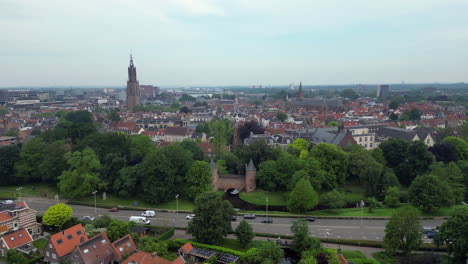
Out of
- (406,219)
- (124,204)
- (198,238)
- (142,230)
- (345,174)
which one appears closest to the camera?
(406,219)

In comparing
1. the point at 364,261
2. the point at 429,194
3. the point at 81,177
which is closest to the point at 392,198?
the point at 429,194

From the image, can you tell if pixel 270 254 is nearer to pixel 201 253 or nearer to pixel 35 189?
pixel 201 253

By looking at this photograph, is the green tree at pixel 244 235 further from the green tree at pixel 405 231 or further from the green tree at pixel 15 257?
the green tree at pixel 15 257

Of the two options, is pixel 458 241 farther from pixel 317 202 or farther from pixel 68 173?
pixel 68 173

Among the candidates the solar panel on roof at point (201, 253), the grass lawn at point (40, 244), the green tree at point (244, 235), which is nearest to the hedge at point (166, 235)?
the solar panel on roof at point (201, 253)

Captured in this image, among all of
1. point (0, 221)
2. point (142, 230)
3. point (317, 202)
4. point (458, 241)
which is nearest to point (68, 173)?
point (0, 221)

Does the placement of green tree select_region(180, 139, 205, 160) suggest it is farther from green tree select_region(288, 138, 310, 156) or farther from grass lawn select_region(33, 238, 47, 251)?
grass lawn select_region(33, 238, 47, 251)

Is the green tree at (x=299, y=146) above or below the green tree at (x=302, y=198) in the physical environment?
above
